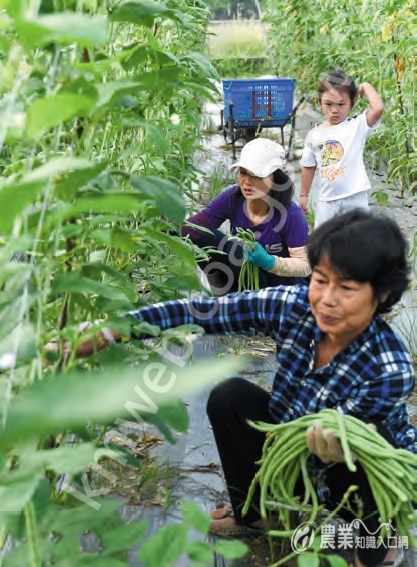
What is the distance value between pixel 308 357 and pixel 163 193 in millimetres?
678

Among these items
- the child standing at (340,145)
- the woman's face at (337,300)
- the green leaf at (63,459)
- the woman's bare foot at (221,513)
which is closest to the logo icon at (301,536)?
the woman's bare foot at (221,513)

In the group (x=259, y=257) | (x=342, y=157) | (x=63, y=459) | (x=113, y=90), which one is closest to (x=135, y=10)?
(x=113, y=90)

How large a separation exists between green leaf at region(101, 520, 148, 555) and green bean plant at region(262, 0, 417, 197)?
3.33m

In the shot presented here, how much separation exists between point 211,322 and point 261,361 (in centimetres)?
118

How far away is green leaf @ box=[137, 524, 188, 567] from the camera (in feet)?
3.17

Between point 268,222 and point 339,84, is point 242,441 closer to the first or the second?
point 268,222

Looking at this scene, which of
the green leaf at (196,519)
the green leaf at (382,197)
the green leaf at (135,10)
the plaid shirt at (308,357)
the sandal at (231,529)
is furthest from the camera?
the green leaf at (382,197)

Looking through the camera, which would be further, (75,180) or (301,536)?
(301,536)

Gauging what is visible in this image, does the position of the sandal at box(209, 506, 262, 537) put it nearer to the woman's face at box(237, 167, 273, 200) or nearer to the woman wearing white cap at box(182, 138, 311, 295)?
the woman wearing white cap at box(182, 138, 311, 295)

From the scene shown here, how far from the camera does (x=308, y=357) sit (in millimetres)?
1791

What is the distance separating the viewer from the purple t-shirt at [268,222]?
Result: 2977 millimetres

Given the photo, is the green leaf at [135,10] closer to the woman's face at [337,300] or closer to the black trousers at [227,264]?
the woman's face at [337,300]

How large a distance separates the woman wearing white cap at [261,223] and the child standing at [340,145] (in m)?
0.84

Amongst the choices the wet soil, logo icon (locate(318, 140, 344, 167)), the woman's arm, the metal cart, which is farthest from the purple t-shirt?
the metal cart
